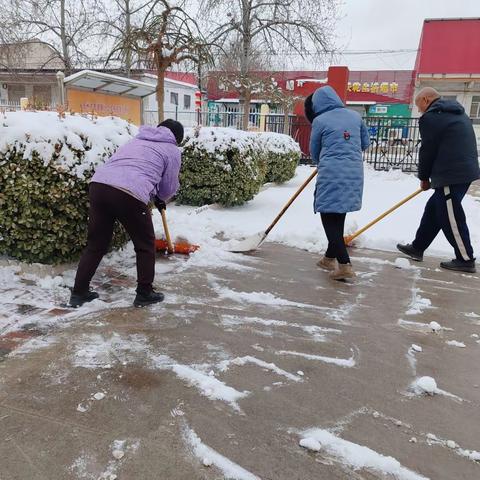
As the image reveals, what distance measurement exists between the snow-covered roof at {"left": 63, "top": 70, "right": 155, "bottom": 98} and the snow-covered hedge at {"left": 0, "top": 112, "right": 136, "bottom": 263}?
6887 millimetres

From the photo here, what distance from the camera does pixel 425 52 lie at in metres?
21.3

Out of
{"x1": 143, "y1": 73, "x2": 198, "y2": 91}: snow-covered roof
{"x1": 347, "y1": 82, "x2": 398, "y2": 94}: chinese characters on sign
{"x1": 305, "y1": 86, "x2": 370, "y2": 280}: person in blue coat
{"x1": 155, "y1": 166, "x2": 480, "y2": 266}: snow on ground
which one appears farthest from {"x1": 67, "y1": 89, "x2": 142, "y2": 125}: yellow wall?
{"x1": 347, "y1": 82, "x2": 398, "y2": 94}: chinese characters on sign

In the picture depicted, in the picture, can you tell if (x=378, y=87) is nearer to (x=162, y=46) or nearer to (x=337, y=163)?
(x=162, y=46)

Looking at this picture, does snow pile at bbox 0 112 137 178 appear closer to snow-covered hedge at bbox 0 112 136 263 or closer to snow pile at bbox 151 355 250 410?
snow-covered hedge at bbox 0 112 136 263

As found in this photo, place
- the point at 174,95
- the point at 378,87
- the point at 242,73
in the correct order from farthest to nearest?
1. the point at 378,87
2. the point at 174,95
3. the point at 242,73

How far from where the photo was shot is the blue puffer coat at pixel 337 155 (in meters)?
4.15

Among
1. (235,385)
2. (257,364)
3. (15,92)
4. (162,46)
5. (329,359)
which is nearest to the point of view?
(235,385)

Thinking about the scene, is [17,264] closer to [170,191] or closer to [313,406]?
[170,191]

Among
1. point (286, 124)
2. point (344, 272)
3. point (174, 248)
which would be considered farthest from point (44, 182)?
point (286, 124)

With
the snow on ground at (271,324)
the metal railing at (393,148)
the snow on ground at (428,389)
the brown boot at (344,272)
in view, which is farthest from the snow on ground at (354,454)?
the metal railing at (393,148)

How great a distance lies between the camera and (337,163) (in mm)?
4152

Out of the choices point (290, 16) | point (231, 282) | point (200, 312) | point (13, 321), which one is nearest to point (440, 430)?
point (200, 312)

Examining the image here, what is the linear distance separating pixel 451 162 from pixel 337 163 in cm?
135

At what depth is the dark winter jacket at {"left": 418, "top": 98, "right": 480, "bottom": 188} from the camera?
15.2ft
